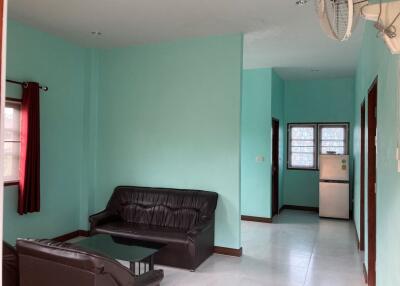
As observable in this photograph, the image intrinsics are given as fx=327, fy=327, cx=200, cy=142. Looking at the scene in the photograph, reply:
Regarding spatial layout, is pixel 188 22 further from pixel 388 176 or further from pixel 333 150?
pixel 333 150

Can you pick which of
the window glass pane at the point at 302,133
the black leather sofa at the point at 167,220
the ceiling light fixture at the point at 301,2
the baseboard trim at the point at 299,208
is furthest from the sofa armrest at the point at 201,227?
the window glass pane at the point at 302,133

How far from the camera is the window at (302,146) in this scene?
25.4 ft

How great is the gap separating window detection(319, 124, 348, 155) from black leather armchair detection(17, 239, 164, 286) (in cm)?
632

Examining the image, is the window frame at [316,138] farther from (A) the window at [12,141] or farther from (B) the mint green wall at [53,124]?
(A) the window at [12,141]

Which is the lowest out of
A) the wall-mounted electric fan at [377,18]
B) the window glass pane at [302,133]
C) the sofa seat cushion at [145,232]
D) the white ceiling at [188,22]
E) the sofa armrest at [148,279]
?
the sofa seat cushion at [145,232]

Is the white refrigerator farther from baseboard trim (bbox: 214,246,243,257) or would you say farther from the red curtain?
the red curtain

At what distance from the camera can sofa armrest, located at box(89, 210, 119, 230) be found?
4.41m

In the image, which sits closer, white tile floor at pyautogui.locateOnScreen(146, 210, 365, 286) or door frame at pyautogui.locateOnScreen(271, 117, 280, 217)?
white tile floor at pyautogui.locateOnScreen(146, 210, 365, 286)

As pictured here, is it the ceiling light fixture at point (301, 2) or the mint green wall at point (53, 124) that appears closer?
the ceiling light fixture at point (301, 2)

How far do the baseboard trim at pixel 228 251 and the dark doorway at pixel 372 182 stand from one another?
162 cm

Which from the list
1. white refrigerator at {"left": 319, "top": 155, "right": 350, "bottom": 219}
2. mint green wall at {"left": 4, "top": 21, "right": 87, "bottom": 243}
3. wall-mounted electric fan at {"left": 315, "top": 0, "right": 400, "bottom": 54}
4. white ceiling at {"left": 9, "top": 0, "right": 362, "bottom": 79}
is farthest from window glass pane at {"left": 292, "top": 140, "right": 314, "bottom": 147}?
wall-mounted electric fan at {"left": 315, "top": 0, "right": 400, "bottom": 54}

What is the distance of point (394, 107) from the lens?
2031 millimetres

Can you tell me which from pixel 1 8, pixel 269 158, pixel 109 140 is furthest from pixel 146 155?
pixel 1 8

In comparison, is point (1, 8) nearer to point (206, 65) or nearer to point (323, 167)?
point (206, 65)
